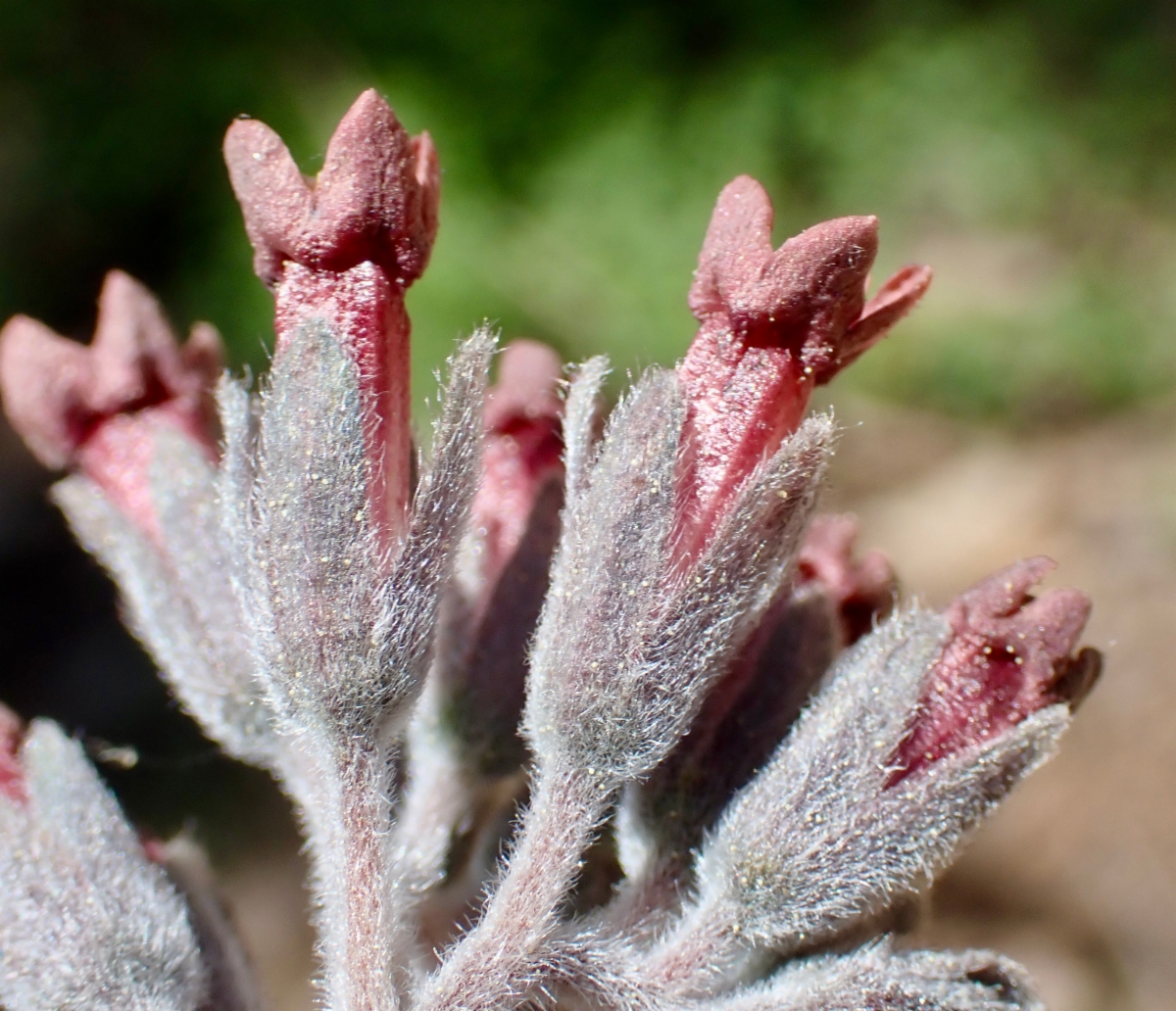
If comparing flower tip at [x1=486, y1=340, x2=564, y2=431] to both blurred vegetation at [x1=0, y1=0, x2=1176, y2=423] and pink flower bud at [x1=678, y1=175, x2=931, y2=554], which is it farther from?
blurred vegetation at [x1=0, y1=0, x2=1176, y2=423]

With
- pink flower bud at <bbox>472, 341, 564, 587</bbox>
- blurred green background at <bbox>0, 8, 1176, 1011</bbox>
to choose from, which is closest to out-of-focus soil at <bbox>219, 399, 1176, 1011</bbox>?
blurred green background at <bbox>0, 8, 1176, 1011</bbox>

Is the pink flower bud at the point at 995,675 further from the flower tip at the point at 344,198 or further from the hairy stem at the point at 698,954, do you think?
the flower tip at the point at 344,198

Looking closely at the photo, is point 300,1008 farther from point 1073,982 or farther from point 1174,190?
point 1174,190

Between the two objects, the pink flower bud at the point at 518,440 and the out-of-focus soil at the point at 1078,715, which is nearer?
the pink flower bud at the point at 518,440

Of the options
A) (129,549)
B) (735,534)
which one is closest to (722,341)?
(735,534)

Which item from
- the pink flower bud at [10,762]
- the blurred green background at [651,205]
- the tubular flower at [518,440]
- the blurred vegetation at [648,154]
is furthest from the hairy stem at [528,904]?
the blurred vegetation at [648,154]

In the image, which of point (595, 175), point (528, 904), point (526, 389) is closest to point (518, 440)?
point (526, 389)
